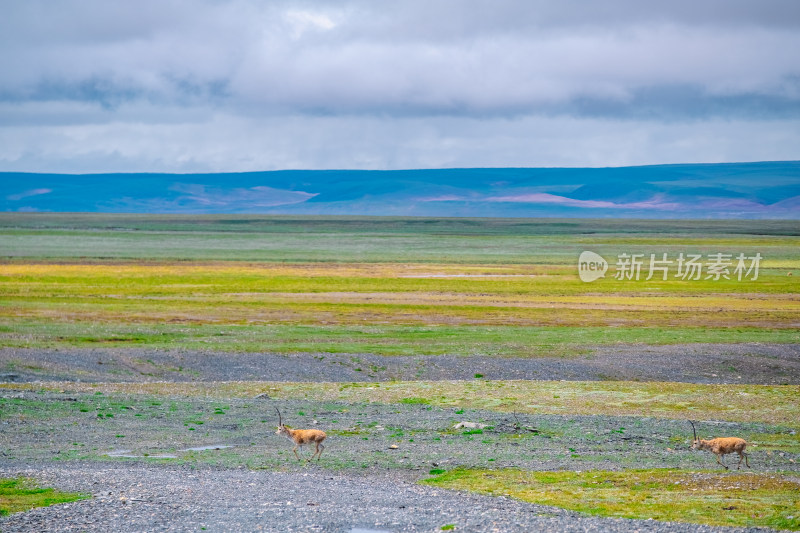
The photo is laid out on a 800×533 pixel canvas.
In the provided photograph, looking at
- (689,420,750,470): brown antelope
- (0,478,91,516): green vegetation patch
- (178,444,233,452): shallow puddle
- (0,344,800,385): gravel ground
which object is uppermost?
(689,420,750,470): brown antelope

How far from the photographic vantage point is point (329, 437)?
21234mm

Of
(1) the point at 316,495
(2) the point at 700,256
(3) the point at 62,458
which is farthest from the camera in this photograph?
(2) the point at 700,256

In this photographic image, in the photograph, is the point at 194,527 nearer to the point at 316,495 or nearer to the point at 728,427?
the point at 316,495

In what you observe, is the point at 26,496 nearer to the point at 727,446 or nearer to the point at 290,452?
the point at 290,452

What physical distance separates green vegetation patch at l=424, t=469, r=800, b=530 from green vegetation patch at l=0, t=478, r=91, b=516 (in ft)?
19.8

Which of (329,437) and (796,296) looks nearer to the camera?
(329,437)

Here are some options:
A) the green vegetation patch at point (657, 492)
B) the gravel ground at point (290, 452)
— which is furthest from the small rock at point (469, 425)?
the green vegetation patch at point (657, 492)

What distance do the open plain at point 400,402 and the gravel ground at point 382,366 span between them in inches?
5.1

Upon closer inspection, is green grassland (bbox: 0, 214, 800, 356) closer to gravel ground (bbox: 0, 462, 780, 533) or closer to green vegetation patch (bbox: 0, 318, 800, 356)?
green vegetation patch (bbox: 0, 318, 800, 356)

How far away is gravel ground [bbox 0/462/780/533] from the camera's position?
13398 mm

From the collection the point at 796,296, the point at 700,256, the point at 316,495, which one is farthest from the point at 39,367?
the point at 700,256

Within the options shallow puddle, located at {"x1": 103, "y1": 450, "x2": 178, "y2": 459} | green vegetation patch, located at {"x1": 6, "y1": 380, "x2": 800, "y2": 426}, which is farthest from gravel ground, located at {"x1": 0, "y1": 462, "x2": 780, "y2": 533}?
green vegetation patch, located at {"x1": 6, "y1": 380, "x2": 800, "y2": 426}

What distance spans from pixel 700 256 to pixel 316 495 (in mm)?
95190

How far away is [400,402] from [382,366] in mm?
7359
